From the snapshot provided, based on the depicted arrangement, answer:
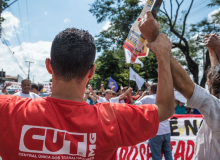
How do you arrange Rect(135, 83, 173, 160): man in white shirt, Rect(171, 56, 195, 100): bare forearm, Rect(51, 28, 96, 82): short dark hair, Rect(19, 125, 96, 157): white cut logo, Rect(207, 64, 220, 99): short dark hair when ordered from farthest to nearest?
1. Rect(135, 83, 173, 160): man in white shirt
2. Rect(207, 64, 220, 99): short dark hair
3. Rect(171, 56, 195, 100): bare forearm
4. Rect(51, 28, 96, 82): short dark hair
5. Rect(19, 125, 96, 157): white cut logo

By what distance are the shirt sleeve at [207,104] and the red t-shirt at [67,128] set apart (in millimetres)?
456

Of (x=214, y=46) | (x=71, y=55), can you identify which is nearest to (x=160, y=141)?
(x=214, y=46)

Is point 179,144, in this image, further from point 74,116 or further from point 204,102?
point 74,116

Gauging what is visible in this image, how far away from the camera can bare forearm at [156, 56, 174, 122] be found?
120 cm

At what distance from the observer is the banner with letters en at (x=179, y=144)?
491 cm

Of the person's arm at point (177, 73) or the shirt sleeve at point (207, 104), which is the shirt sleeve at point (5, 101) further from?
the shirt sleeve at point (207, 104)

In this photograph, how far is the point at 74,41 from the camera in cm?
119

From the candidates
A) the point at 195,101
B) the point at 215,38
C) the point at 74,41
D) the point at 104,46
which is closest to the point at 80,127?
the point at 74,41

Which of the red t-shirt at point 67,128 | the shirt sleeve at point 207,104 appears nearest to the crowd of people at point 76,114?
the red t-shirt at point 67,128

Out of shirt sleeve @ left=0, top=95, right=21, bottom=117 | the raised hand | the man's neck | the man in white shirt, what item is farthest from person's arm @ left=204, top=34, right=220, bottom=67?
the man in white shirt

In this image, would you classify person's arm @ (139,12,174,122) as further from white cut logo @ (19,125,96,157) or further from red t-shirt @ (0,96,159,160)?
white cut logo @ (19,125,96,157)

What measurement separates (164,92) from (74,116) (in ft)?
1.76

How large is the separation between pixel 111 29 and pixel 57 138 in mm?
24140

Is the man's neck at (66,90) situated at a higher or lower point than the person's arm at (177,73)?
lower
